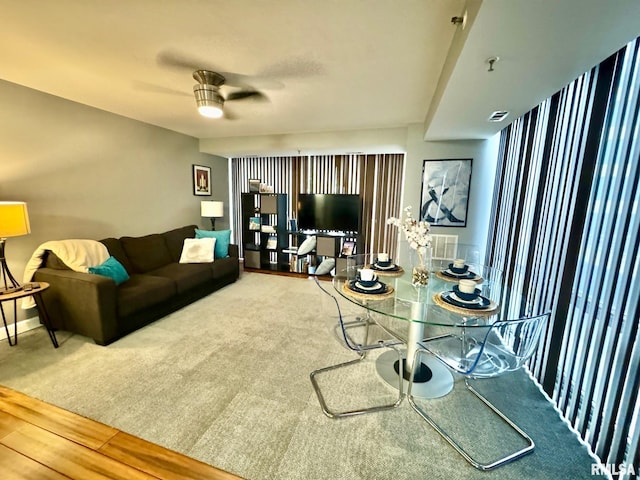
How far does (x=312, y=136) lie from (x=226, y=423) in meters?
3.97

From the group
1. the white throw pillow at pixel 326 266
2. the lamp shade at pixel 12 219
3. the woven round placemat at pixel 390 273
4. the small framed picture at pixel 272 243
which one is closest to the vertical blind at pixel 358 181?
the small framed picture at pixel 272 243

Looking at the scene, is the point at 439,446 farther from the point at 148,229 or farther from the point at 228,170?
the point at 228,170

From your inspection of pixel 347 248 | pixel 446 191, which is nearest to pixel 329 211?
pixel 347 248

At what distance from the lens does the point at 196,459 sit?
4.77 feet

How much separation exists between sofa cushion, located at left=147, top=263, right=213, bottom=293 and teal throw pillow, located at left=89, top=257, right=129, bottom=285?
48 cm

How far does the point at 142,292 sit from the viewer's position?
9.16ft

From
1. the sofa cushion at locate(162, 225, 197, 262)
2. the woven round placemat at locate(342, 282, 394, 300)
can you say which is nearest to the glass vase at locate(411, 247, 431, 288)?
the woven round placemat at locate(342, 282, 394, 300)

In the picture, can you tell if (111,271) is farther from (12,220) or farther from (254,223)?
(254,223)

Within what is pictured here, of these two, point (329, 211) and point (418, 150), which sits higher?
point (418, 150)

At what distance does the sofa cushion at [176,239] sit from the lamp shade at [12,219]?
185cm

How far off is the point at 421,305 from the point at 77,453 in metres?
2.26

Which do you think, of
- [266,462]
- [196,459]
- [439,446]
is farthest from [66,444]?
[439,446]

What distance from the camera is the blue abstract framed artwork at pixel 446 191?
12.0 feet

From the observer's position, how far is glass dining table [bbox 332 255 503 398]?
5.50 ft
